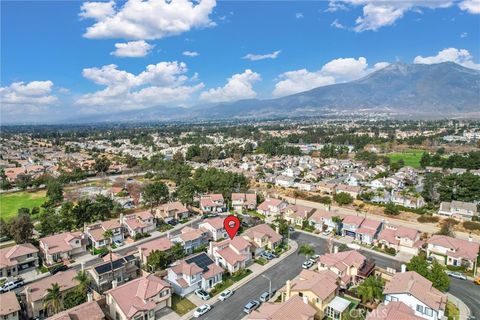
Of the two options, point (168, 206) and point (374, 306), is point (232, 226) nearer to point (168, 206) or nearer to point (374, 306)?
point (168, 206)

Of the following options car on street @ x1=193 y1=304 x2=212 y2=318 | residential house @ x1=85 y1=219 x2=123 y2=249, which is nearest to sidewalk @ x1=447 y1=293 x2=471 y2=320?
car on street @ x1=193 y1=304 x2=212 y2=318

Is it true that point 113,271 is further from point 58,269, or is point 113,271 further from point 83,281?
point 58,269

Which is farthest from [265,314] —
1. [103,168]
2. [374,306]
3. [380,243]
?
[103,168]

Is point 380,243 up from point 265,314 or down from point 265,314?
down

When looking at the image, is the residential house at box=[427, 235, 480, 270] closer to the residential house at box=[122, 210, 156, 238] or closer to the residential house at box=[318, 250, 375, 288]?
the residential house at box=[318, 250, 375, 288]

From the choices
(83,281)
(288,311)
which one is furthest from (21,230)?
(288,311)

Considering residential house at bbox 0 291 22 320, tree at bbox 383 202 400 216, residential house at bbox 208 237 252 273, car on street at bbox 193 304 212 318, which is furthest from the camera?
tree at bbox 383 202 400 216
